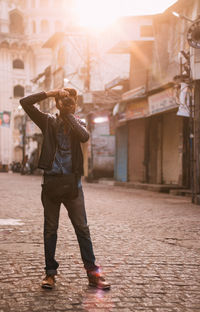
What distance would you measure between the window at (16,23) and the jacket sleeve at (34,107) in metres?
55.5

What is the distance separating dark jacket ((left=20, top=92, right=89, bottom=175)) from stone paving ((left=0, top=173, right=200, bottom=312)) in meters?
1.11

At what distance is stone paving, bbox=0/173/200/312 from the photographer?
156 inches

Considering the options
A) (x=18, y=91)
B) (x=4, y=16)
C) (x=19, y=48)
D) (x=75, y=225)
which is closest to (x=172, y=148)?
(x=75, y=225)

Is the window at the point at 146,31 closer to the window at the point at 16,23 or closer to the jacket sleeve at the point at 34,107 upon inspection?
the jacket sleeve at the point at 34,107

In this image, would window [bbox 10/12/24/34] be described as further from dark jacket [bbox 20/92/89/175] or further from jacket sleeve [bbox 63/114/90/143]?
jacket sleeve [bbox 63/114/90/143]

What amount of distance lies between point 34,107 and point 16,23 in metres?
56.7

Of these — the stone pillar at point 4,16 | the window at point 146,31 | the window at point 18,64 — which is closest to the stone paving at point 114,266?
the window at point 146,31

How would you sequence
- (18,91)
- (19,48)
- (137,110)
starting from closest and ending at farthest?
(137,110), (19,48), (18,91)

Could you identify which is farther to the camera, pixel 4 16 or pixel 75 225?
pixel 4 16

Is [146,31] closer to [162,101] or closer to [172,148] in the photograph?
[172,148]

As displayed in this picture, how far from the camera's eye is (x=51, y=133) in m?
4.45

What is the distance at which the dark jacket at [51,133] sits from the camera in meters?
4.39

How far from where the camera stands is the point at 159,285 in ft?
14.9

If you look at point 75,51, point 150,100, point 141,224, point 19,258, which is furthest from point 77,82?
point 19,258
